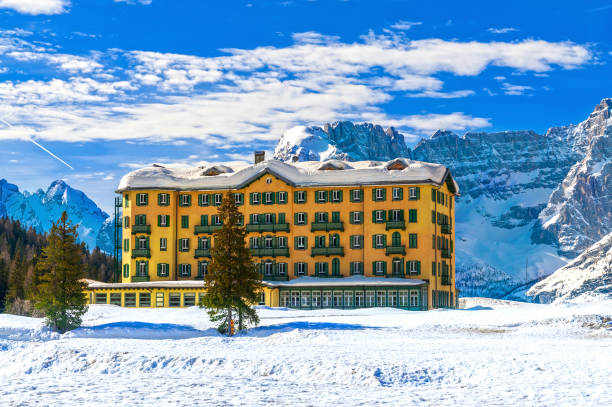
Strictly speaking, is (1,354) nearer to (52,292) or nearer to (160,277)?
(52,292)

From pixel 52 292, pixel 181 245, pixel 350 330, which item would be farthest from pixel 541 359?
pixel 181 245

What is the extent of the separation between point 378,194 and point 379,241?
5.63 meters

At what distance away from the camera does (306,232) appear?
11106 centimetres

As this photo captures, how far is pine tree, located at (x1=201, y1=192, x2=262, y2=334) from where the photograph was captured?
2645 inches

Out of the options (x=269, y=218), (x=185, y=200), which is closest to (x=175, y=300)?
(x=269, y=218)

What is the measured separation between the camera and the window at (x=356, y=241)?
10856cm

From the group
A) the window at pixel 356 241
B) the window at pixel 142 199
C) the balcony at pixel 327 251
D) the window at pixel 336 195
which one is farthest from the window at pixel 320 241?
the window at pixel 142 199

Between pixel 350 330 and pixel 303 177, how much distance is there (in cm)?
5029

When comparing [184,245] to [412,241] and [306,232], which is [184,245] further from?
[412,241]

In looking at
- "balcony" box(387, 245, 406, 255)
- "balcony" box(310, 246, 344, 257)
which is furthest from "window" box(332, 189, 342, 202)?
"balcony" box(387, 245, 406, 255)

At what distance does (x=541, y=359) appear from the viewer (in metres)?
38.6

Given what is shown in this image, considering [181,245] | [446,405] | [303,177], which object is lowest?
[446,405]

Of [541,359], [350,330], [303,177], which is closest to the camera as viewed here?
[541,359]

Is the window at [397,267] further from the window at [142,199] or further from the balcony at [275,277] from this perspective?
the window at [142,199]
